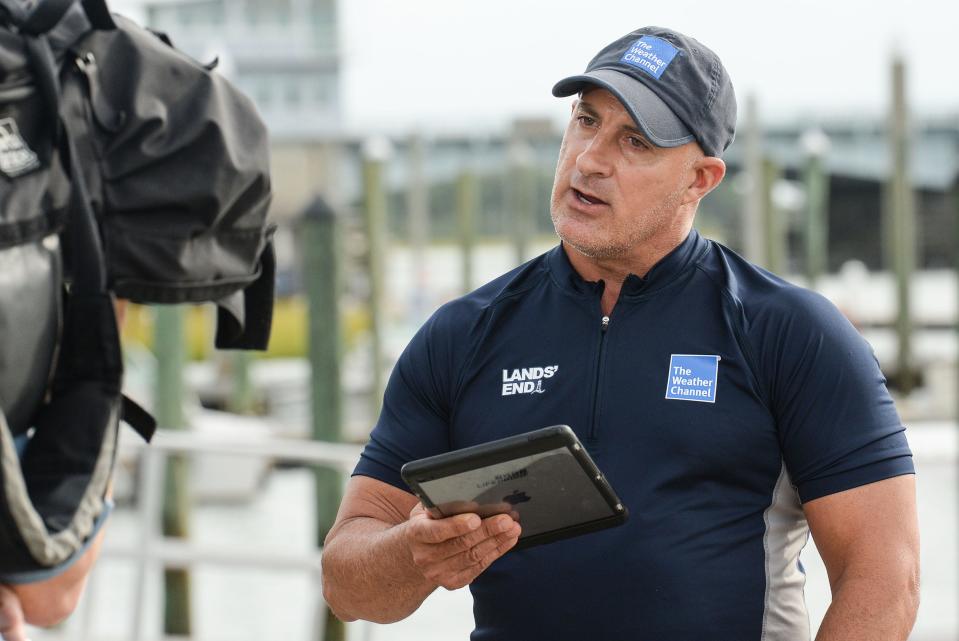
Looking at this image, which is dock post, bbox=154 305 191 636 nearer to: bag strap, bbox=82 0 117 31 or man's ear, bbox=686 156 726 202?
man's ear, bbox=686 156 726 202

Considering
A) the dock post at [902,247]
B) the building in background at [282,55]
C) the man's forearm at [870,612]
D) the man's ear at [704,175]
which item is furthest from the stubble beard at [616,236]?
the building in background at [282,55]

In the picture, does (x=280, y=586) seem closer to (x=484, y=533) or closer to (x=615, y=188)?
(x=615, y=188)

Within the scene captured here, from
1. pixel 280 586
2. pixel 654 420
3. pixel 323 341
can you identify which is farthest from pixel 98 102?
pixel 280 586

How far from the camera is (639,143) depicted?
2.53 metres

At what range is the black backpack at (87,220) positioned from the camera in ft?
5.89

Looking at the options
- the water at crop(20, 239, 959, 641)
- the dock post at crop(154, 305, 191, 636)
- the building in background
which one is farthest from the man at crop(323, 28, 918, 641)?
the building in background

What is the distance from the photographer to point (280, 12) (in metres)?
73.8

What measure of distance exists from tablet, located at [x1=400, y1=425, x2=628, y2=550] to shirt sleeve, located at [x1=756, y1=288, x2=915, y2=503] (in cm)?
34

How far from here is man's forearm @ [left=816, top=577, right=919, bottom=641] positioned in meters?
2.25

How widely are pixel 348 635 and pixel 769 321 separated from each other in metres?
6.24

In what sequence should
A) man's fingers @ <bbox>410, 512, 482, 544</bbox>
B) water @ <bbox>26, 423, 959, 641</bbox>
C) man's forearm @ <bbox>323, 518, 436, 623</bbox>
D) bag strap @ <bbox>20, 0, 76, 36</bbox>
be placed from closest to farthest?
1. bag strap @ <bbox>20, 0, 76, 36</bbox>
2. man's fingers @ <bbox>410, 512, 482, 544</bbox>
3. man's forearm @ <bbox>323, 518, 436, 623</bbox>
4. water @ <bbox>26, 423, 959, 641</bbox>

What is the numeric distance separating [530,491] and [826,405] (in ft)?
1.77

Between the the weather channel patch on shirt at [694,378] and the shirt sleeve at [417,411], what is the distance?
429 mm

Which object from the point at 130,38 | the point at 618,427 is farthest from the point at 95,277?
the point at 618,427
